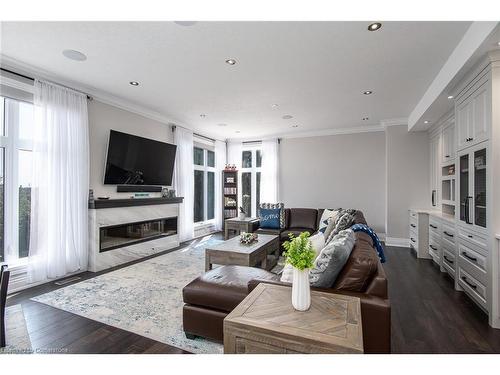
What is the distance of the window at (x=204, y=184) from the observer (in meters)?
6.80

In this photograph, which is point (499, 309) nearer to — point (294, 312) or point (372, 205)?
point (294, 312)

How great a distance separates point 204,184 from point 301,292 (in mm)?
5970

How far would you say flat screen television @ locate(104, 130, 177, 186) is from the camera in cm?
428

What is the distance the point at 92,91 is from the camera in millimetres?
3932

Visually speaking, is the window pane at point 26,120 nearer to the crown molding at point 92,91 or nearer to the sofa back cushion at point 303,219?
the crown molding at point 92,91

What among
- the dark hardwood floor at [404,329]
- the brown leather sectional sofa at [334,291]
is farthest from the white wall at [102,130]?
the brown leather sectional sofa at [334,291]

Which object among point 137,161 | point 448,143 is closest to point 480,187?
point 448,143

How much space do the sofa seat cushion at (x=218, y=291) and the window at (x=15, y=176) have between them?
264 centimetres

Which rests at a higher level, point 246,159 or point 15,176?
point 246,159

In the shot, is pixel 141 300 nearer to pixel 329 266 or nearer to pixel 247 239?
pixel 247 239

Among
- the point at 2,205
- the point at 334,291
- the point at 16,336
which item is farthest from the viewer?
the point at 2,205

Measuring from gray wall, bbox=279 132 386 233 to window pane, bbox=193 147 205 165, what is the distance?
221cm

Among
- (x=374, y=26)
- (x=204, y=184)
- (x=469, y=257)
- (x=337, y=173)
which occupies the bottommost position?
(x=469, y=257)
